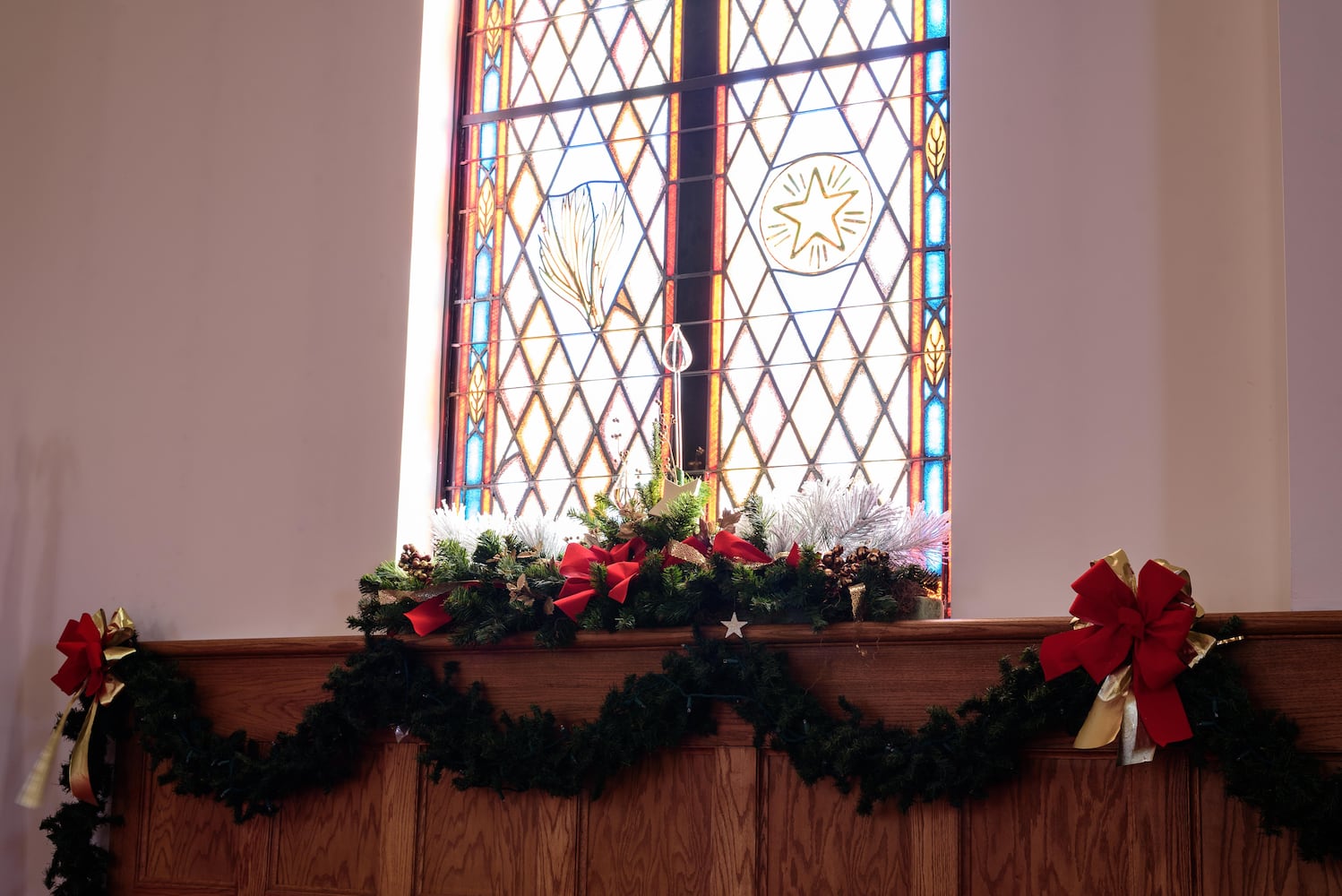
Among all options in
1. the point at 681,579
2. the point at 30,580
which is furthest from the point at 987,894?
the point at 30,580

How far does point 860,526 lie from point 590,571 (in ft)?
1.94

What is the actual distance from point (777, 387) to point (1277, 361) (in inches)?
48.1

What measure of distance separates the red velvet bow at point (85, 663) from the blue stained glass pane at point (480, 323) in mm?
1268

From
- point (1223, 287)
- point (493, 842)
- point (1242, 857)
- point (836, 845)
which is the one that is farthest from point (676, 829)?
point (1223, 287)

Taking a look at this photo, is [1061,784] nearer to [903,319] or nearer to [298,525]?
[903,319]

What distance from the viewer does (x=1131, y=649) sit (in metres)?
2.37

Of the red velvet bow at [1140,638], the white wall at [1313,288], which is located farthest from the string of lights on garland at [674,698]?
the white wall at [1313,288]

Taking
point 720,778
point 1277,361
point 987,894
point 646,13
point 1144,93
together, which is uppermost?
point 646,13

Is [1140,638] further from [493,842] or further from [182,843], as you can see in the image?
[182,843]

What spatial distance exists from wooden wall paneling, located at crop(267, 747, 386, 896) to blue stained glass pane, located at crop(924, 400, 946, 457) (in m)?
1.51

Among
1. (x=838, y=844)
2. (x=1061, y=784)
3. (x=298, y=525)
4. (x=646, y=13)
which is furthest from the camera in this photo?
(x=646, y=13)

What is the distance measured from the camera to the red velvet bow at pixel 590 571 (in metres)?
2.85

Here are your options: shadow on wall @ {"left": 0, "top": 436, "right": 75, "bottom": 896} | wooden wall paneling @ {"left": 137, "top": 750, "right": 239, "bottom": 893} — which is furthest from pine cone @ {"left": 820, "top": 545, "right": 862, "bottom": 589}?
shadow on wall @ {"left": 0, "top": 436, "right": 75, "bottom": 896}

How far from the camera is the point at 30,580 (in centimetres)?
388
